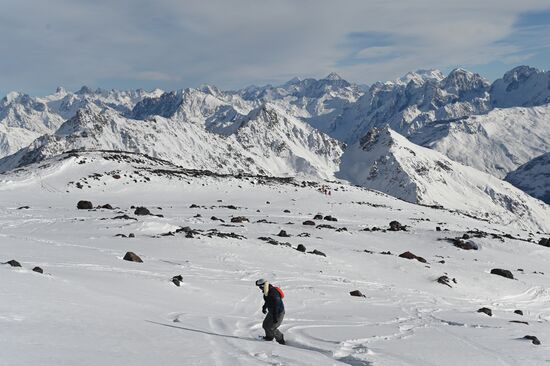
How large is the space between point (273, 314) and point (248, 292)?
8.24m

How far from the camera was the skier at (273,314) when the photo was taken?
14.4 m

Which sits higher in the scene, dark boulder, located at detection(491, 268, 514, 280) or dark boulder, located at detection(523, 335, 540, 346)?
dark boulder, located at detection(523, 335, 540, 346)

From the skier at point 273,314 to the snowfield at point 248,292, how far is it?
0.49 meters

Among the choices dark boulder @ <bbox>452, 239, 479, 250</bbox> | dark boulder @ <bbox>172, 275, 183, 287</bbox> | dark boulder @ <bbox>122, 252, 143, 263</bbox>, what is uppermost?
dark boulder @ <bbox>122, 252, 143, 263</bbox>

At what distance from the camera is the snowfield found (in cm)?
1212

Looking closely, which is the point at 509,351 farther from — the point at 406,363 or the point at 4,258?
the point at 4,258

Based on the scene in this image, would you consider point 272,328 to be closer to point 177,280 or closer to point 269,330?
point 269,330

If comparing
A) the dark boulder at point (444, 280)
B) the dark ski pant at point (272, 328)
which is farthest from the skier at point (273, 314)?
the dark boulder at point (444, 280)

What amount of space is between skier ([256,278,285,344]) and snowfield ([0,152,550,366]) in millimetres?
490

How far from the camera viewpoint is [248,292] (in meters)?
22.7

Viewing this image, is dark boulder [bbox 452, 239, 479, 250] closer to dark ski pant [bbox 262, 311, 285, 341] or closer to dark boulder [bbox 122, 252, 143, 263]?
dark boulder [bbox 122, 252, 143, 263]

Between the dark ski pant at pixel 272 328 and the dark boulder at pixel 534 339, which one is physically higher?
the dark ski pant at pixel 272 328

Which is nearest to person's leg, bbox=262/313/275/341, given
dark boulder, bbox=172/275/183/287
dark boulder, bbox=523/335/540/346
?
dark boulder, bbox=523/335/540/346

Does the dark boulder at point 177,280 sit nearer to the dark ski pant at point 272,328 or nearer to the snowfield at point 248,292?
the snowfield at point 248,292
